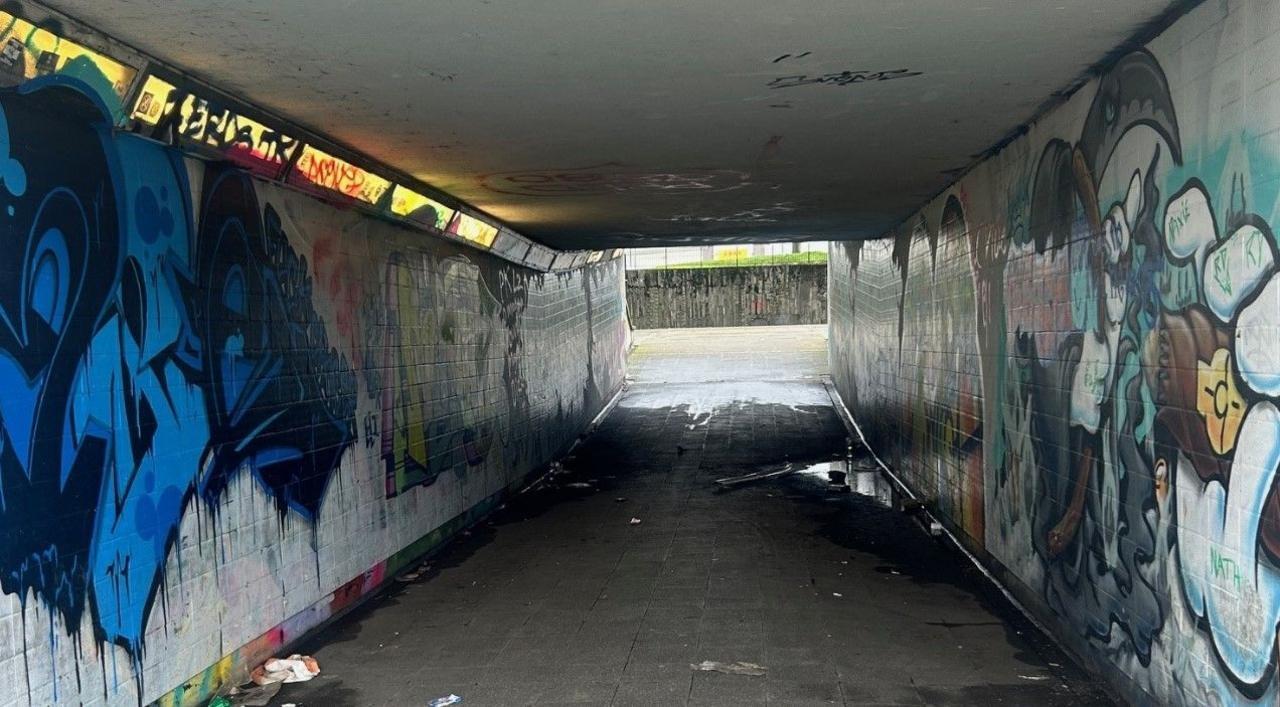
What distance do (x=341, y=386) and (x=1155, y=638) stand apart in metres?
5.69

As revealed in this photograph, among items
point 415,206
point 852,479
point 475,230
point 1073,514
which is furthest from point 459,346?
point 1073,514

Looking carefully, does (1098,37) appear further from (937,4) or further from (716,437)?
(716,437)

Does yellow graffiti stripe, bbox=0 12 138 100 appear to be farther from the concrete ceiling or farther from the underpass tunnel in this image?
the concrete ceiling

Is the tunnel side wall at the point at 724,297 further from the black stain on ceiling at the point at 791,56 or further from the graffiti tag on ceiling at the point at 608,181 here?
the black stain on ceiling at the point at 791,56

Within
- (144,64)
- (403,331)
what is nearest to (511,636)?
(403,331)

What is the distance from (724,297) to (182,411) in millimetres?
31957

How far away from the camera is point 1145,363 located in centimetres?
488

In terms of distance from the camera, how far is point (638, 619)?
7.09 metres

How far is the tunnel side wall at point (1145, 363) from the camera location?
3865mm

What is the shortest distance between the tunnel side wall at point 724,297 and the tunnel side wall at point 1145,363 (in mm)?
27799

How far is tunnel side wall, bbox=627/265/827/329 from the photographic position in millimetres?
36312

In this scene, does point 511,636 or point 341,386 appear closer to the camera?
point 511,636

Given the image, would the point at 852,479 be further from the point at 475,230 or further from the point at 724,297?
the point at 724,297

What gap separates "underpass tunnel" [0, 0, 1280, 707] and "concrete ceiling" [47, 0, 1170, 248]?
0.04 metres
